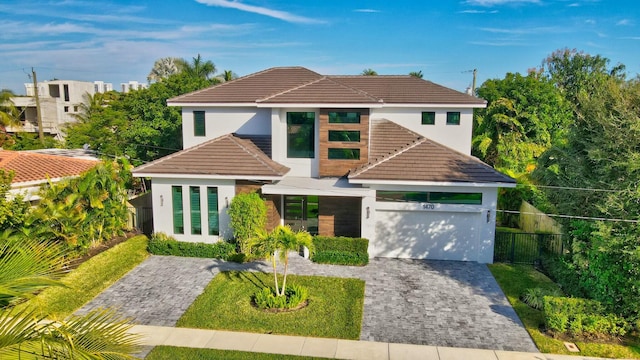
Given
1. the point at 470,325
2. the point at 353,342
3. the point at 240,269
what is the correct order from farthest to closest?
the point at 240,269 < the point at 470,325 < the point at 353,342

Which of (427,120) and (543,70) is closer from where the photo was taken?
(427,120)

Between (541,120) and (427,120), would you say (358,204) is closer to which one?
(427,120)

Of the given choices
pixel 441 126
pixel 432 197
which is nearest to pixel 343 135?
pixel 432 197

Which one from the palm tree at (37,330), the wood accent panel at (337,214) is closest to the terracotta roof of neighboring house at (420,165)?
the wood accent panel at (337,214)

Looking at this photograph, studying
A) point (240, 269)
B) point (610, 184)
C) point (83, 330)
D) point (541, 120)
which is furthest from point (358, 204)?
point (541, 120)

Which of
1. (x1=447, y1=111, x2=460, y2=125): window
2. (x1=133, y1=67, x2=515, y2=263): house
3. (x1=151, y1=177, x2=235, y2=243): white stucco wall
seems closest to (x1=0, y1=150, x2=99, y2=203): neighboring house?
(x1=151, y1=177, x2=235, y2=243): white stucco wall
